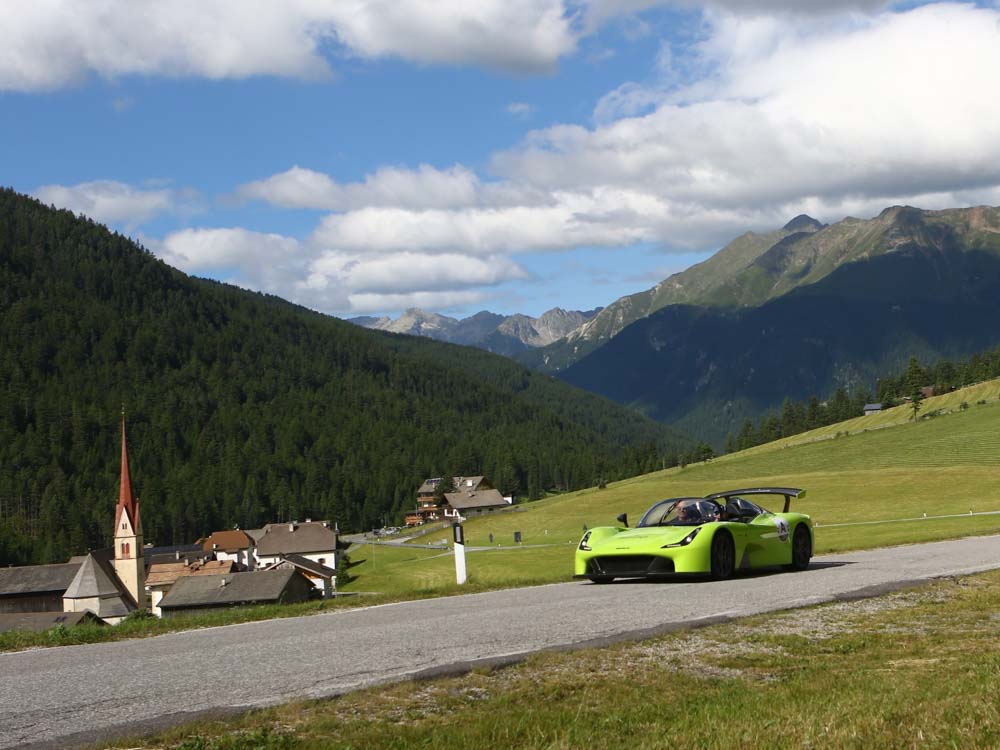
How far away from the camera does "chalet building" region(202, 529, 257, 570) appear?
140 meters

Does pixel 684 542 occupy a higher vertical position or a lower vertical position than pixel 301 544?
higher

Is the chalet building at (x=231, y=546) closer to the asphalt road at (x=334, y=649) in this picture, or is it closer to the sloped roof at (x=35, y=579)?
the sloped roof at (x=35, y=579)

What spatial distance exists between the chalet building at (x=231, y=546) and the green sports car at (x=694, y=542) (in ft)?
402

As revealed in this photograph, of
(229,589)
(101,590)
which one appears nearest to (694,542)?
(229,589)

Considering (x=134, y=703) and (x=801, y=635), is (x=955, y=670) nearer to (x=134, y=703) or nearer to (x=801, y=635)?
(x=801, y=635)

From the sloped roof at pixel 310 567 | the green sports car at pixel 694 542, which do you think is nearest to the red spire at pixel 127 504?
the sloped roof at pixel 310 567

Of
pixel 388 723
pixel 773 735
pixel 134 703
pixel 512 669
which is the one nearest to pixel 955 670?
pixel 773 735

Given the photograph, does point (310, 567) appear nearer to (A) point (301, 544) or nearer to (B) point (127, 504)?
(B) point (127, 504)

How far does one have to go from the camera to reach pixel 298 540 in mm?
132875

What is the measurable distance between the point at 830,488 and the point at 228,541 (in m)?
93.9

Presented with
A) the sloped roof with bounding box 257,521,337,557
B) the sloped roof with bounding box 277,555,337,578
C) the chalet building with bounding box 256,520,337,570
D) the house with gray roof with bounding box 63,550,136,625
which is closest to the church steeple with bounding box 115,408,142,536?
the house with gray roof with bounding box 63,550,136,625

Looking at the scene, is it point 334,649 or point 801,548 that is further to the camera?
point 801,548

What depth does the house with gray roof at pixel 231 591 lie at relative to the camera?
169ft

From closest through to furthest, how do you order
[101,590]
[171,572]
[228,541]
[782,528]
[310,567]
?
[782,528]
[101,590]
[310,567]
[171,572]
[228,541]
